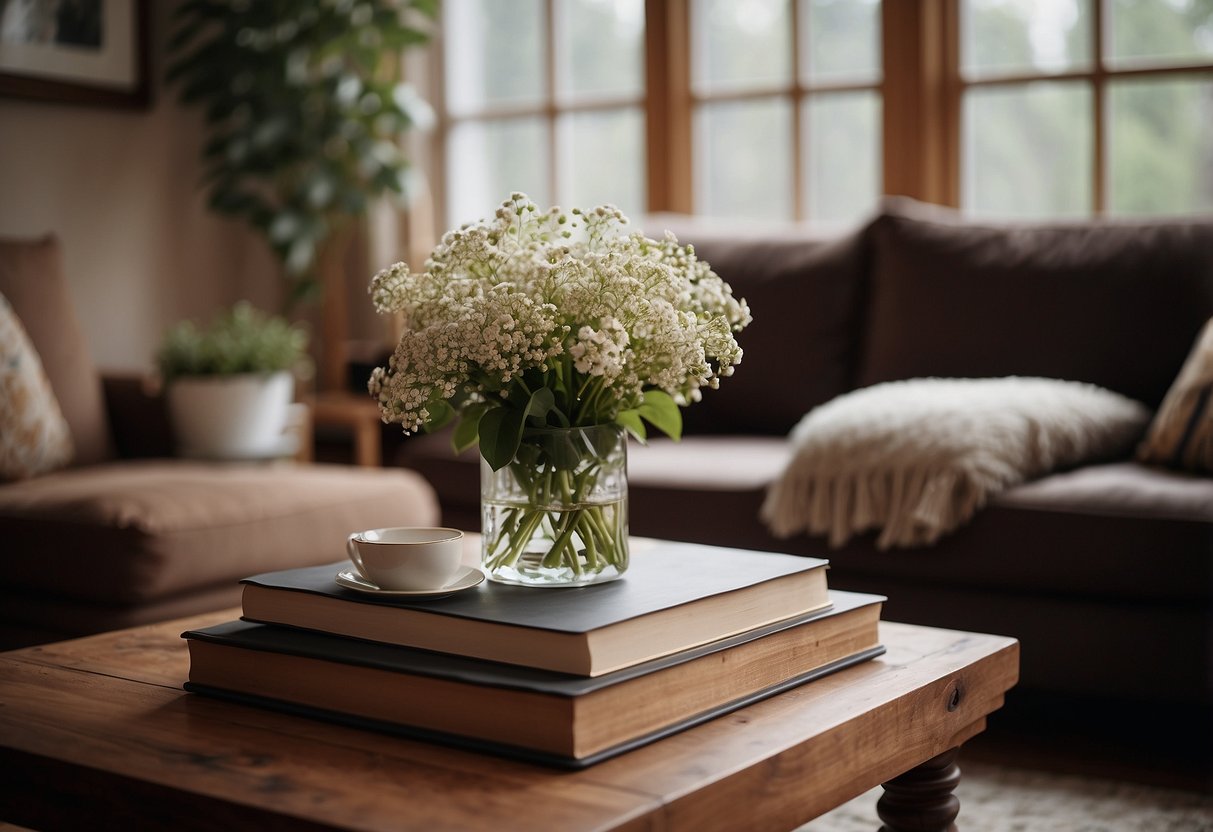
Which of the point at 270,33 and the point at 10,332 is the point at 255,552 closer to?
the point at 10,332

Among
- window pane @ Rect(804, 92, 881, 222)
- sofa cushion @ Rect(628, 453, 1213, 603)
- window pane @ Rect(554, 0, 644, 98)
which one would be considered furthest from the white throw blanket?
window pane @ Rect(554, 0, 644, 98)

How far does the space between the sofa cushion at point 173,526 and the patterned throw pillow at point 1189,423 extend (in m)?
1.40

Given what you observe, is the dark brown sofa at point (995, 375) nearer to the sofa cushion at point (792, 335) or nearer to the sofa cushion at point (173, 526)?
the sofa cushion at point (792, 335)

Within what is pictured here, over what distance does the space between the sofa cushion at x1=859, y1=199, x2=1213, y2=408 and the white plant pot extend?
4.66ft

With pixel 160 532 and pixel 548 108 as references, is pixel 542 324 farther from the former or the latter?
pixel 548 108

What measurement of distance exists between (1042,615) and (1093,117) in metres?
1.67

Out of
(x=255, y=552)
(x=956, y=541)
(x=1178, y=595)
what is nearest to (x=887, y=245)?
(x=956, y=541)

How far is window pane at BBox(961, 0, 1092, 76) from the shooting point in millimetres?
3311

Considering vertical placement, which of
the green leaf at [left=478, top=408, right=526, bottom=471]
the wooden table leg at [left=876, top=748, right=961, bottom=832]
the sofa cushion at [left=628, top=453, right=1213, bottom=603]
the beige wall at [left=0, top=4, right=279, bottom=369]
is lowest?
the wooden table leg at [left=876, top=748, right=961, bottom=832]

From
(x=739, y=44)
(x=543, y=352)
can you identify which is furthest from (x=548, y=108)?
(x=543, y=352)

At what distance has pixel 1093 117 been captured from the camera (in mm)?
3299

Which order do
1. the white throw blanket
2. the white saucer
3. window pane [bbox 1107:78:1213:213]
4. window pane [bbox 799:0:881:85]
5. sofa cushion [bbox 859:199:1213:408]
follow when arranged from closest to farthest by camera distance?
the white saucer → the white throw blanket → sofa cushion [bbox 859:199:1213:408] → window pane [bbox 1107:78:1213:213] → window pane [bbox 799:0:881:85]

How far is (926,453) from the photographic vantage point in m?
2.20

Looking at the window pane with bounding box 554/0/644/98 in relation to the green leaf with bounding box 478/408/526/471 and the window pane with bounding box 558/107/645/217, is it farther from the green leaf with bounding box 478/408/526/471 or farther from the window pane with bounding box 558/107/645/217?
the green leaf with bounding box 478/408/526/471
